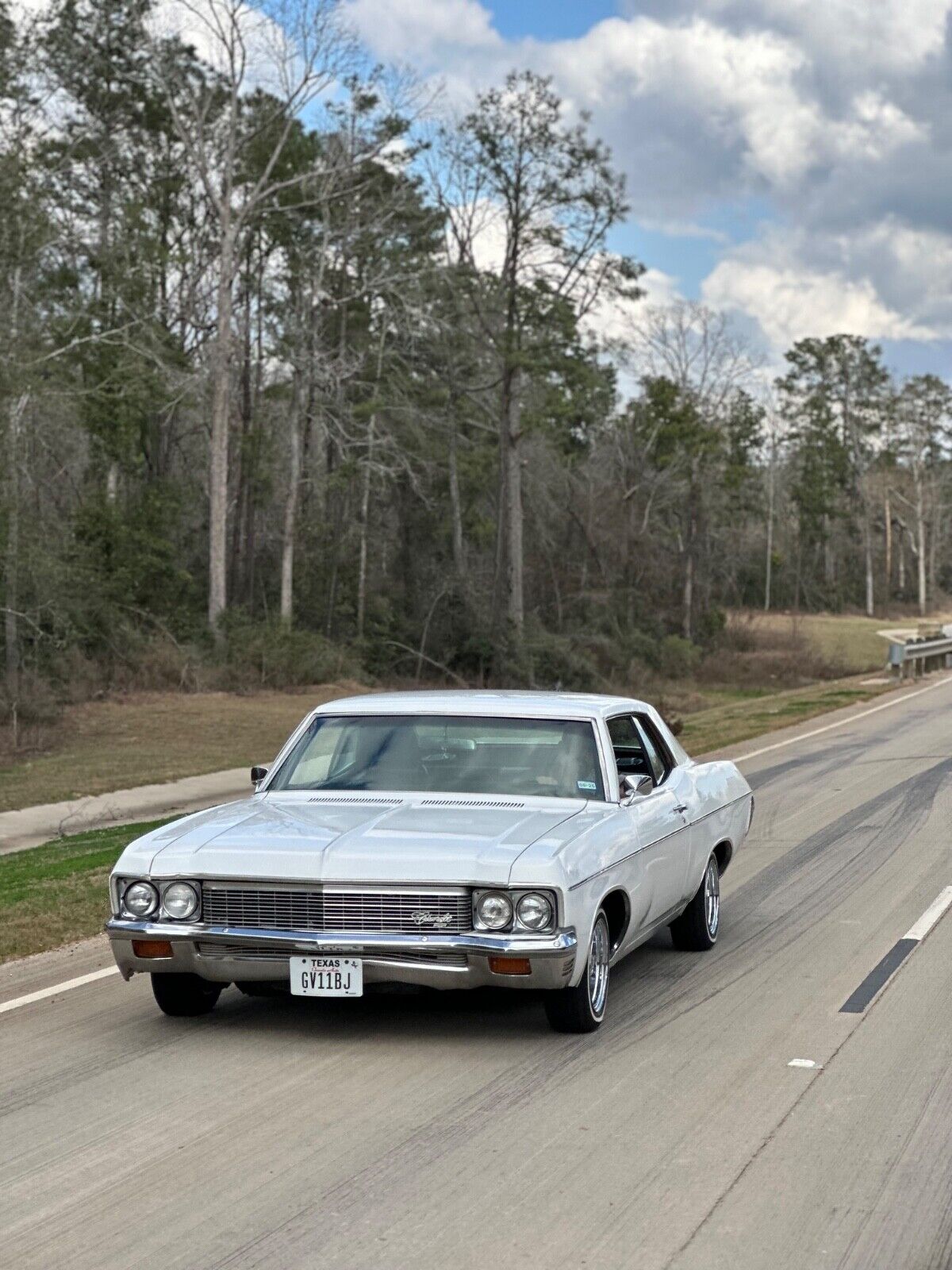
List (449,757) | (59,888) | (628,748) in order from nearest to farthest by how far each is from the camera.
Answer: (449,757) → (628,748) → (59,888)

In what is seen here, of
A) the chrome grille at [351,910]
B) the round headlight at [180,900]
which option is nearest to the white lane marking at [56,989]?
the round headlight at [180,900]

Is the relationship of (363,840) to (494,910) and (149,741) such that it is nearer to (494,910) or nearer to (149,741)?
(494,910)

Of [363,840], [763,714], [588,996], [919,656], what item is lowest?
[763,714]

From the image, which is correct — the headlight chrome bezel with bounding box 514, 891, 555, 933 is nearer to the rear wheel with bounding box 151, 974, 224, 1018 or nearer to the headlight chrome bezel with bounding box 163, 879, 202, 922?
the headlight chrome bezel with bounding box 163, 879, 202, 922

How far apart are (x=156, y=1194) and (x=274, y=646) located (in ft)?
112

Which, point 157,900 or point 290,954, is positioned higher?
point 157,900

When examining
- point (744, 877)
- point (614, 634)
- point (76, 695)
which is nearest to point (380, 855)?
point (744, 877)

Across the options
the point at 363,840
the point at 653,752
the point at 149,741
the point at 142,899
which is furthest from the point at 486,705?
the point at 149,741

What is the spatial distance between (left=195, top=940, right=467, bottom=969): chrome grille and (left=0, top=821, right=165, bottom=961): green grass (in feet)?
9.68

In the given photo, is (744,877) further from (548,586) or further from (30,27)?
(548,586)

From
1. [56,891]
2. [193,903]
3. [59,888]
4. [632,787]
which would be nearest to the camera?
[193,903]

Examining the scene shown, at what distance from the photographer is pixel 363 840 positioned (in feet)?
23.6

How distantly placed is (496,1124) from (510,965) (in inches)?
37.7

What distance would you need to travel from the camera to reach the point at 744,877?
12.2 meters
